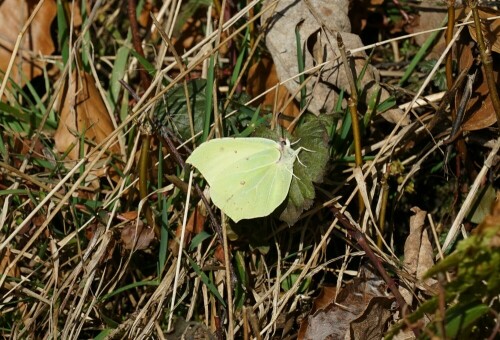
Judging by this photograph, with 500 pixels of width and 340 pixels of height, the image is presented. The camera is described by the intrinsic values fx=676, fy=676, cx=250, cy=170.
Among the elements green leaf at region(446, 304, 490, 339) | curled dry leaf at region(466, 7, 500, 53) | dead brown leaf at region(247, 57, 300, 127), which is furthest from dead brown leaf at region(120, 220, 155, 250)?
curled dry leaf at region(466, 7, 500, 53)

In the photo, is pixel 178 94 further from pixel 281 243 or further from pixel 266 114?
pixel 281 243

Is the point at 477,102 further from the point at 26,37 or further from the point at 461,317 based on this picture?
the point at 26,37

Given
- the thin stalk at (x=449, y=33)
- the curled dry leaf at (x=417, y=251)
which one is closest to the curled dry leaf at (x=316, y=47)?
the thin stalk at (x=449, y=33)

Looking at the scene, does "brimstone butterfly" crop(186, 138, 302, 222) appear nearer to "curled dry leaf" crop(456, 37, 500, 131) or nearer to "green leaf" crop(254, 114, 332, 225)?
"green leaf" crop(254, 114, 332, 225)

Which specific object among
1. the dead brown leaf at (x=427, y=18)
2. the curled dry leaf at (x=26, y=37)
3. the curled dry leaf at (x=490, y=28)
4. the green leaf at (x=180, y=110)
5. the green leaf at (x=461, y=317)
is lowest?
the green leaf at (x=461, y=317)

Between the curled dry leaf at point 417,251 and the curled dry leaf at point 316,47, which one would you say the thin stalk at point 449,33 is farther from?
the curled dry leaf at point 417,251

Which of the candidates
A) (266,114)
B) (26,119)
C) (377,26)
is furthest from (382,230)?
(26,119)
